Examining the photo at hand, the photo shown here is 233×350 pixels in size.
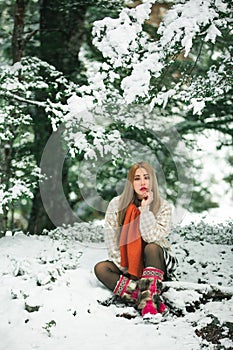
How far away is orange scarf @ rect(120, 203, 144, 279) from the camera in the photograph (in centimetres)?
495

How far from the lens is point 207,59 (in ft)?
32.7

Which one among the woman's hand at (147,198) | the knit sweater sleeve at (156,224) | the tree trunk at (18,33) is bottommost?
the knit sweater sleeve at (156,224)

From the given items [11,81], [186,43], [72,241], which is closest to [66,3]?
[11,81]

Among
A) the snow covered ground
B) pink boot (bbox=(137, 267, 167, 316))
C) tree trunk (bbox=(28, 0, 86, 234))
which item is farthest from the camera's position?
tree trunk (bbox=(28, 0, 86, 234))

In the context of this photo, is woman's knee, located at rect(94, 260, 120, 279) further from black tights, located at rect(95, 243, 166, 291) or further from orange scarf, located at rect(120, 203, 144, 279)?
orange scarf, located at rect(120, 203, 144, 279)

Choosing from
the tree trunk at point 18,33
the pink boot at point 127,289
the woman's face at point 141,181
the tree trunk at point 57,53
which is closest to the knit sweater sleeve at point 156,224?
the woman's face at point 141,181

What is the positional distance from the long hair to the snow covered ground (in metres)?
0.83

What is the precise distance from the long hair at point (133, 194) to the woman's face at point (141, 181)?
0.03 meters

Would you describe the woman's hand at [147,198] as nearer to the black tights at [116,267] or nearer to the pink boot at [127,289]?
the black tights at [116,267]

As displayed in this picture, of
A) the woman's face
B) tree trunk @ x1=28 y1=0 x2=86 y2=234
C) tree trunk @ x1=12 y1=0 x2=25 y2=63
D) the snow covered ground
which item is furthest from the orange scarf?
tree trunk @ x1=28 y1=0 x2=86 y2=234

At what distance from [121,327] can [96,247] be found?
2713 millimetres

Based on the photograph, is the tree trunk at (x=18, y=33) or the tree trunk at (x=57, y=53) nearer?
the tree trunk at (x=18, y=33)

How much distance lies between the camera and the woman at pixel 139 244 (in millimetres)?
4668

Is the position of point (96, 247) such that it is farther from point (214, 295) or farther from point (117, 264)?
point (214, 295)
